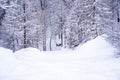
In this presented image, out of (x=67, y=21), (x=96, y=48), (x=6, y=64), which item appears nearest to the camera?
(x=6, y=64)

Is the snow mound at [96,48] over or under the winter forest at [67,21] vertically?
under

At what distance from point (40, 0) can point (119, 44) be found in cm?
3015

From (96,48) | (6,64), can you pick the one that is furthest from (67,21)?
(6,64)

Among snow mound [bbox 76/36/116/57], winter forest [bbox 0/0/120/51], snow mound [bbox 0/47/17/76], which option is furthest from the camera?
winter forest [bbox 0/0/120/51]

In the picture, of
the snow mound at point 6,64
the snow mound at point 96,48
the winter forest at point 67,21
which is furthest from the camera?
the winter forest at point 67,21

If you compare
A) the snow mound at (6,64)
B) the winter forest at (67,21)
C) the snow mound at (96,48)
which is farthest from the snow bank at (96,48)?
the snow mound at (6,64)

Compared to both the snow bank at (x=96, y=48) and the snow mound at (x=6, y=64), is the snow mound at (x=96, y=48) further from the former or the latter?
the snow mound at (x=6, y=64)

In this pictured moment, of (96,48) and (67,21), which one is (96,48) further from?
(67,21)

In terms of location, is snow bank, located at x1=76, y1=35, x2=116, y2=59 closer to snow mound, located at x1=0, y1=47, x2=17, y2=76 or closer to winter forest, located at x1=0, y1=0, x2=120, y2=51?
winter forest, located at x1=0, y1=0, x2=120, y2=51

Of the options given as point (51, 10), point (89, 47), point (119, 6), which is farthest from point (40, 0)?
point (89, 47)

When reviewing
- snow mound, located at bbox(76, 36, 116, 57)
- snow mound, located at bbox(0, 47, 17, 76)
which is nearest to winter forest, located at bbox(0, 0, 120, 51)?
snow mound, located at bbox(76, 36, 116, 57)

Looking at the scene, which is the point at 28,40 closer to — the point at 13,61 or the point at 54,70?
the point at 13,61

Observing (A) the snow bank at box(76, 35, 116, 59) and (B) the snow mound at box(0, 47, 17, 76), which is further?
(A) the snow bank at box(76, 35, 116, 59)

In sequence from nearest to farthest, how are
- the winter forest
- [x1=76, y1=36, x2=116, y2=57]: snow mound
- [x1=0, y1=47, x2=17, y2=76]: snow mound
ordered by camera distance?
[x1=0, y1=47, x2=17, y2=76]: snow mound, [x1=76, y1=36, x2=116, y2=57]: snow mound, the winter forest
